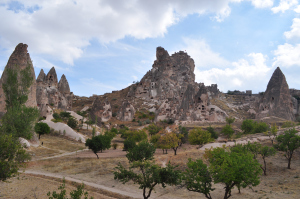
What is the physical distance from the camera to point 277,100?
5100cm

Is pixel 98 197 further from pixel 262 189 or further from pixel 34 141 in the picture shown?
pixel 34 141

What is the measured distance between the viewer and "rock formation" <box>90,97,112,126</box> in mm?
61200

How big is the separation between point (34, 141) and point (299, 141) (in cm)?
3236

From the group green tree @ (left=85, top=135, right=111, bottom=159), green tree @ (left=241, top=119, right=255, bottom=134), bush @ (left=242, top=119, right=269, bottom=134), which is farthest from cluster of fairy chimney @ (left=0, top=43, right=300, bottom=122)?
bush @ (left=242, top=119, right=269, bottom=134)

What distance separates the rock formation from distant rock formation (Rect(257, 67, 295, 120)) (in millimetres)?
42008

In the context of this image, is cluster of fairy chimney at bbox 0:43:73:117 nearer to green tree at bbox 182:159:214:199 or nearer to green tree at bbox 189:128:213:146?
green tree at bbox 189:128:213:146

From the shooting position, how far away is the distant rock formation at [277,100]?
4997 cm

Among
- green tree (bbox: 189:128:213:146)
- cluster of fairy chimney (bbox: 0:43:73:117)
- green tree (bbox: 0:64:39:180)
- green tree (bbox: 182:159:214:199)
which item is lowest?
green tree (bbox: 182:159:214:199)

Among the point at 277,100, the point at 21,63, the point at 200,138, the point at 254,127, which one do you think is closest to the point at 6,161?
the point at 200,138

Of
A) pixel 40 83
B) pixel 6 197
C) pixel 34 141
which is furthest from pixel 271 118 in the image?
pixel 40 83

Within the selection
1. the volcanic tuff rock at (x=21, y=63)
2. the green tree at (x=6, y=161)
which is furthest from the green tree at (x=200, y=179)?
the volcanic tuff rock at (x=21, y=63)

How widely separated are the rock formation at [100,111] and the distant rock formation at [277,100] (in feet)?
138

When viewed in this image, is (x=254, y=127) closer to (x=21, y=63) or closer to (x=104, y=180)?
(x=104, y=180)

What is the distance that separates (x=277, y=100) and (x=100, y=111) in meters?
45.7
